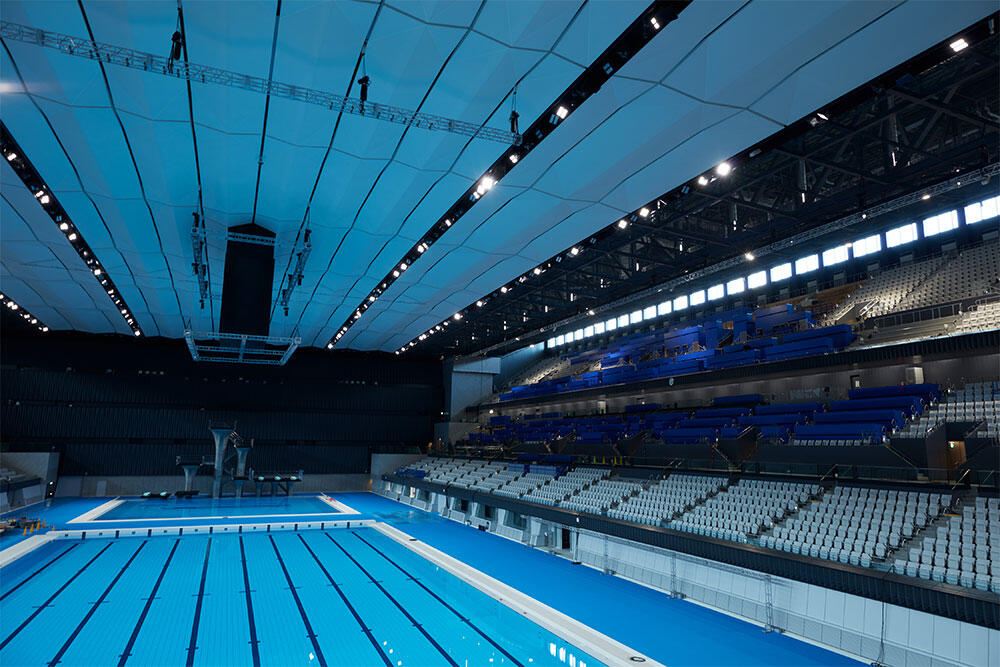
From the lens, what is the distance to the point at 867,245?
20.8 m

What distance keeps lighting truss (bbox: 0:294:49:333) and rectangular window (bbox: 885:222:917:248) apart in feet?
109

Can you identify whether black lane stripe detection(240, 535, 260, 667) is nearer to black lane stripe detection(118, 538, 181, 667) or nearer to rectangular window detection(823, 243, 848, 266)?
black lane stripe detection(118, 538, 181, 667)

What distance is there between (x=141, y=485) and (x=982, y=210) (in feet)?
128

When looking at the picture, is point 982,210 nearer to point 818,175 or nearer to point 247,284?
point 818,175

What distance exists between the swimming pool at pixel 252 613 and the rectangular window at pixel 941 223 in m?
18.9

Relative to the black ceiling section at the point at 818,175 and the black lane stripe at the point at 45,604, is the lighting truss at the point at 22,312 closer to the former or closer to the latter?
the black lane stripe at the point at 45,604

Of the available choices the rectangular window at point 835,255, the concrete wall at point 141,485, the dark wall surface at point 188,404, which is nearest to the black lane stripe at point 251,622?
the concrete wall at point 141,485

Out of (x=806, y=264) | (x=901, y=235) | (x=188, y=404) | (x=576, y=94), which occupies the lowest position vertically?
(x=188, y=404)

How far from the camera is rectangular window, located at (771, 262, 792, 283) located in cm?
2331

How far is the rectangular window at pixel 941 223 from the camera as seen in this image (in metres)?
18.5

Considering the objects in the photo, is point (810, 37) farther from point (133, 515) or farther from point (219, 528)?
point (133, 515)

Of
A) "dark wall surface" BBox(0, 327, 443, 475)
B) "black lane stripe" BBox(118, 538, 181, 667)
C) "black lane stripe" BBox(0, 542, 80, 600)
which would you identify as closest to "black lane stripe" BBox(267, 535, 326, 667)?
"black lane stripe" BBox(118, 538, 181, 667)

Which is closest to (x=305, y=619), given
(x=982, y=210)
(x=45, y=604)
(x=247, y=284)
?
(x=45, y=604)

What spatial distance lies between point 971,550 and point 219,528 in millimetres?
20418
